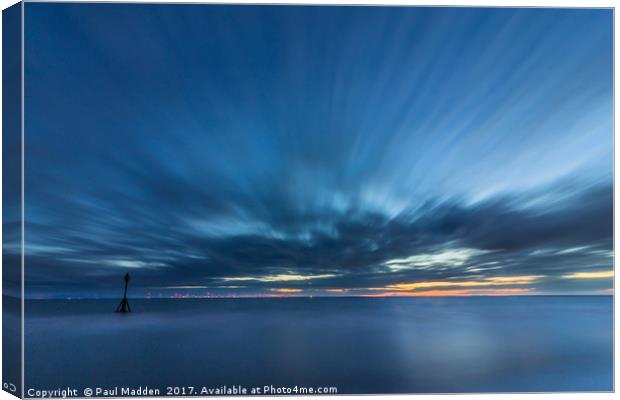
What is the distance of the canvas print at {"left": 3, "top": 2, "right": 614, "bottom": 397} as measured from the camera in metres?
5.36

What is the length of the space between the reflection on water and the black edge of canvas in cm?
29

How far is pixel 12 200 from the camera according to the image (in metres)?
5.12

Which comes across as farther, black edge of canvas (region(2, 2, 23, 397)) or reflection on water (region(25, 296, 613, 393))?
reflection on water (region(25, 296, 613, 393))

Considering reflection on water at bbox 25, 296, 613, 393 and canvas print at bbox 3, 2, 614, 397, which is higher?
canvas print at bbox 3, 2, 614, 397

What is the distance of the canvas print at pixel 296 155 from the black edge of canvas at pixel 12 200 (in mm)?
26

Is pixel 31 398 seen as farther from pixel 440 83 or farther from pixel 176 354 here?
pixel 440 83

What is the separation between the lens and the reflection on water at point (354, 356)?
18.1 ft

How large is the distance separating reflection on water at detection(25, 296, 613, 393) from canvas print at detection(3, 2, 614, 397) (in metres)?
0.04

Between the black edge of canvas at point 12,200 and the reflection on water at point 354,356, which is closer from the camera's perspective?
the black edge of canvas at point 12,200

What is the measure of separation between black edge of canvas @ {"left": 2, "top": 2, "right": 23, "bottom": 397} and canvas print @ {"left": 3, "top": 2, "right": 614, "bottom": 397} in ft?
0.09

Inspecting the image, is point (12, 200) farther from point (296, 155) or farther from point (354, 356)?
point (354, 356)

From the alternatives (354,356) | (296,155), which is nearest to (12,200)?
(296,155)

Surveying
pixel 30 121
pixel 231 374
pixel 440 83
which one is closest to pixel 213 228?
pixel 231 374

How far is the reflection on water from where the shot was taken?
551cm
